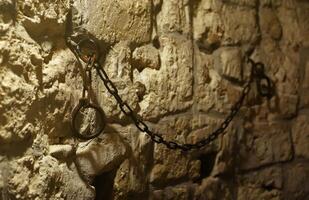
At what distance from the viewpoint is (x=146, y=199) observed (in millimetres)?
1467

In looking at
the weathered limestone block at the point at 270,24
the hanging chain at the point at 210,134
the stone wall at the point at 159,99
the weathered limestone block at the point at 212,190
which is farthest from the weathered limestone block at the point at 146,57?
the weathered limestone block at the point at 270,24

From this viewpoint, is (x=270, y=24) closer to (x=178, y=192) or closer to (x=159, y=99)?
(x=159, y=99)

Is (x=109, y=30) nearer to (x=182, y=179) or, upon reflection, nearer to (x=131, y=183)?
(x=131, y=183)

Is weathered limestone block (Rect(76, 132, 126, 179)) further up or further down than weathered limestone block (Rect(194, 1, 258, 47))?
further down

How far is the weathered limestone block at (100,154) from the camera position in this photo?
1.28 m

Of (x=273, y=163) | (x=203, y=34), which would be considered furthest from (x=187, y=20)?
(x=273, y=163)

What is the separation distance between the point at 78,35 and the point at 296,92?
1212 millimetres

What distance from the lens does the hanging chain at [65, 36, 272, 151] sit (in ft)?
4.24

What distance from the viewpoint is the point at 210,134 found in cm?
166

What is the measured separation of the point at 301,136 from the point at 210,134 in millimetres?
629

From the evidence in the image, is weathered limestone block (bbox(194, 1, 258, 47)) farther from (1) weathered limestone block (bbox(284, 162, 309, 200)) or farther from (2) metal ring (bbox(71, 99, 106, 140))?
(1) weathered limestone block (bbox(284, 162, 309, 200))

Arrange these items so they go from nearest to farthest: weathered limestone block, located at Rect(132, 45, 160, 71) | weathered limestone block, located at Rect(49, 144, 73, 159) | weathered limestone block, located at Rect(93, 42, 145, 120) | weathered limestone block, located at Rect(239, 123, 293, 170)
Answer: weathered limestone block, located at Rect(49, 144, 73, 159) < weathered limestone block, located at Rect(93, 42, 145, 120) < weathered limestone block, located at Rect(132, 45, 160, 71) < weathered limestone block, located at Rect(239, 123, 293, 170)

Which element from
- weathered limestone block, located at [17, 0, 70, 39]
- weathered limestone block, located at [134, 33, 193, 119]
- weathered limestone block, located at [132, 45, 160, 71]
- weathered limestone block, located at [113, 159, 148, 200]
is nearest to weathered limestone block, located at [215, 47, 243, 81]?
weathered limestone block, located at [134, 33, 193, 119]

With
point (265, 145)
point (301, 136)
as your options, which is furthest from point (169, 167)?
point (301, 136)
